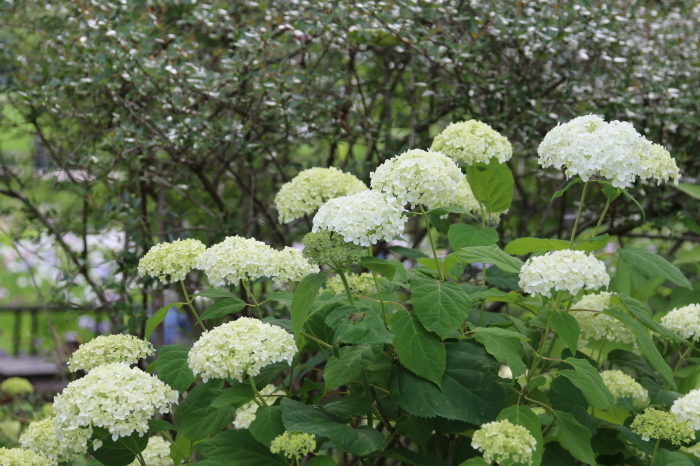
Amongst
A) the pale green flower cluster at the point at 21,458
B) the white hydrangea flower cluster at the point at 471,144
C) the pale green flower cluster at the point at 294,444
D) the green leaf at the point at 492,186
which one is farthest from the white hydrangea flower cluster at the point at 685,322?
the pale green flower cluster at the point at 21,458

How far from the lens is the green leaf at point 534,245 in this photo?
203 cm

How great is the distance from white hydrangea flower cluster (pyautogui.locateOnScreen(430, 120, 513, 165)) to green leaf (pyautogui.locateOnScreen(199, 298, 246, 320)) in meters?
0.77

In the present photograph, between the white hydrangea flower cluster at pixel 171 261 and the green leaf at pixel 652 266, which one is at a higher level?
the green leaf at pixel 652 266

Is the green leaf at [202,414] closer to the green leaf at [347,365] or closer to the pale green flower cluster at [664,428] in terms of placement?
the green leaf at [347,365]

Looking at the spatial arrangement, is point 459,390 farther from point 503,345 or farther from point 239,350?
point 239,350

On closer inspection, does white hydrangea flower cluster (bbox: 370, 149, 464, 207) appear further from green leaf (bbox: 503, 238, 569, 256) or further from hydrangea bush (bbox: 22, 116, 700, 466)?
green leaf (bbox: 503, 238, 569, 256)

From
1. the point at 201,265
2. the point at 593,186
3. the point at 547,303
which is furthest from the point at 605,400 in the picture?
the point at 593,186

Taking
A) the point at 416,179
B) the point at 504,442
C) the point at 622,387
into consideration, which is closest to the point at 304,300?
the point at 416,179

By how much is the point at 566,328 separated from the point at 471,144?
0.61m

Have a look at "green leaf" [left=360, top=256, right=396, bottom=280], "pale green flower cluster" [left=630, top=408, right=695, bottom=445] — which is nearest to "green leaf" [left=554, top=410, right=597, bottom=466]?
"pale green flower cluster" [left=630, top=408, right=695, bottom=445]

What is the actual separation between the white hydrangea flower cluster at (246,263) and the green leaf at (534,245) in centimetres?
60

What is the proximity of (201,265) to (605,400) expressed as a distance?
3.57ft

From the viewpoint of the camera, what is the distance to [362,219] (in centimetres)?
162

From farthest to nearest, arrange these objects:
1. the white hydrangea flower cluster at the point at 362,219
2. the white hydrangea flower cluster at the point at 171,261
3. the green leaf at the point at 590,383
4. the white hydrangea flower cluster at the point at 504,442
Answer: the white hydrangea flower cluster at the point at 171,261 → the green leaf at the point at 590,383 → the white hydrangea flower cluster at the point at 362,219 → the white hydrangea flower cluster at the point at 504,442
